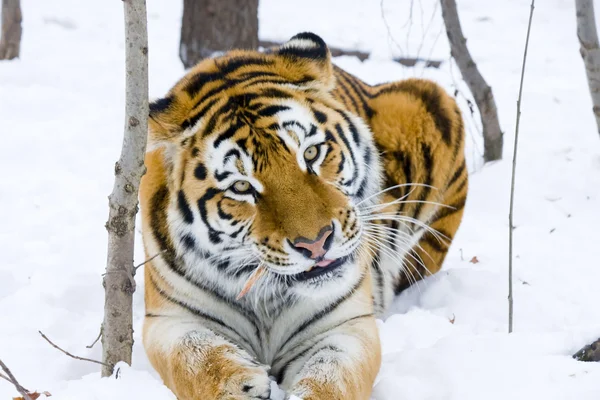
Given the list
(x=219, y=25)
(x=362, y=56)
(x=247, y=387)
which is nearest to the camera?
(x=247, y=387)

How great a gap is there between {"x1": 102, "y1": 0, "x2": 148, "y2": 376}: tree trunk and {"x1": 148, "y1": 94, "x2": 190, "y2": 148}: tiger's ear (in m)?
0.35

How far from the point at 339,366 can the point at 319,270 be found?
32 centimetres

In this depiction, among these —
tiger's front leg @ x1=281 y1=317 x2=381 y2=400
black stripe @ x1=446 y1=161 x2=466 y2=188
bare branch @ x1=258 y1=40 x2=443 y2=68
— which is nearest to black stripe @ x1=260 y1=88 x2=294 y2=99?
tiger's front leg @ x1=281 y1=317 x2=381 y2=400

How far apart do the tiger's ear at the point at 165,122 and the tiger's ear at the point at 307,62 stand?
46 cm

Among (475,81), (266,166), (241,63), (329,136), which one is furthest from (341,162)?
(475,81)

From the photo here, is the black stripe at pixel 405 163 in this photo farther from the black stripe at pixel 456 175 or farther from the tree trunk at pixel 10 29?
the tree trunk at pixel 10 29

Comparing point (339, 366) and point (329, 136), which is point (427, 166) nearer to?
point (329, 136)

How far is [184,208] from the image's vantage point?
273 centimetres

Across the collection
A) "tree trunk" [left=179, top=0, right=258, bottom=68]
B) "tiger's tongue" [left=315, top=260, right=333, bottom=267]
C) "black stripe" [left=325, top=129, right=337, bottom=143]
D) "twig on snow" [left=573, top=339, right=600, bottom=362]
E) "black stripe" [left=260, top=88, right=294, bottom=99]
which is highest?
"tree trunk" [left=179, top=0, right=258, bottom=68]

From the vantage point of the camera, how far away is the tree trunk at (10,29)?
674 centimetres

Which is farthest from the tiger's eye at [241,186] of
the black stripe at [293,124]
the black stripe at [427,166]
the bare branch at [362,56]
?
the bare branch at [362,56]

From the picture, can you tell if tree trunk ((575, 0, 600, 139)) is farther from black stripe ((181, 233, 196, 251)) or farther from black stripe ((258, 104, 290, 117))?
black stripe ((181, 233, 196, 251))

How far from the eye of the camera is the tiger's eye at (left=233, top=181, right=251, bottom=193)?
101 inches

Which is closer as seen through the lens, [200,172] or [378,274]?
[200,172]
